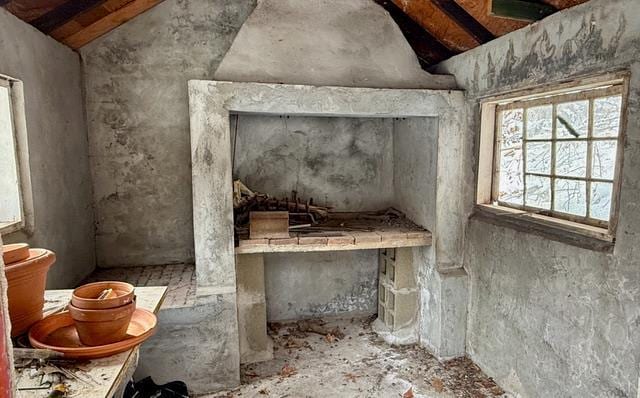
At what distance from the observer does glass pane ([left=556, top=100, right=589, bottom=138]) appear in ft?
8.75

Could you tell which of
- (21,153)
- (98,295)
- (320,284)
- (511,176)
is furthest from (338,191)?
(98,295)

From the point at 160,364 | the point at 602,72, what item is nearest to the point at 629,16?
the point at 602,72

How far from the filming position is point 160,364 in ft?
10.8

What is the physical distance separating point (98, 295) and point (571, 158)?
9.92 ft

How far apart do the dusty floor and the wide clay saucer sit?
2.16m

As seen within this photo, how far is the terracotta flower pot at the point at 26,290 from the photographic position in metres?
1.42

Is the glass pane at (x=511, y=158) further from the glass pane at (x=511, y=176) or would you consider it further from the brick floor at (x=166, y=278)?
the brick floor at (x=166, y=278)

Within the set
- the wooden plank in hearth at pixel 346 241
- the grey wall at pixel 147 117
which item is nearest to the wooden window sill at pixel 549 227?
the wooden plank in hearth at pixel 346 241

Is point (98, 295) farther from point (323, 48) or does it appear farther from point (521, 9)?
point (521, 9)

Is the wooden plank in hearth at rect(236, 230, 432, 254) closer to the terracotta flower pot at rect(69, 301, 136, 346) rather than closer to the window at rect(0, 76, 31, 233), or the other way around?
the window at rect(0, 76, 31, 233)

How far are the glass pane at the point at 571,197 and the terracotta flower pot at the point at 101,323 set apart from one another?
285 cm

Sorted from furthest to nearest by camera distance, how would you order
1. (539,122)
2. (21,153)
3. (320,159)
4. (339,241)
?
(320,159) → (339,241) → (539,122) → (21,153)

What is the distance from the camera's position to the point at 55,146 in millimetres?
3297

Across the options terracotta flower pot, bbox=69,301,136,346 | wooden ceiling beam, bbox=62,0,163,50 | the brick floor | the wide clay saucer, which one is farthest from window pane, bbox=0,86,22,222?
terracotta flower pot, bbox=69,301,136,346
